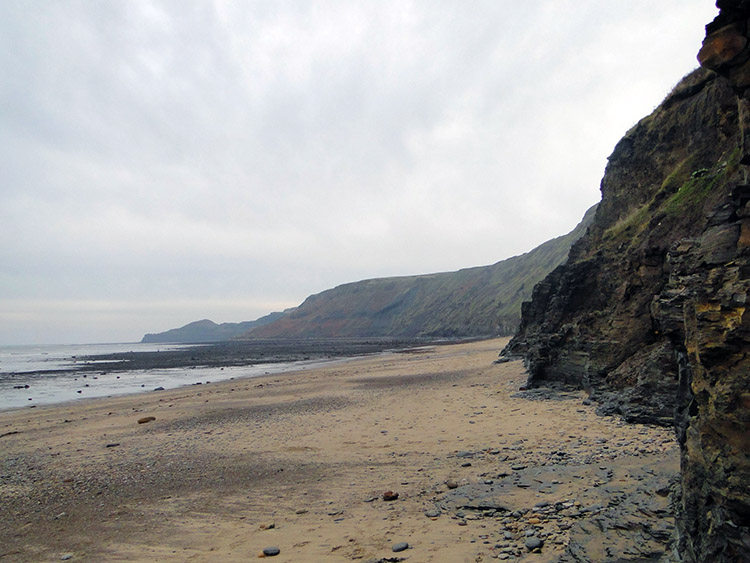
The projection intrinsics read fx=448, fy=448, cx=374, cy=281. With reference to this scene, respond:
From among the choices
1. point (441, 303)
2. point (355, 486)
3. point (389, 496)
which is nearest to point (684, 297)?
point (389, 496)

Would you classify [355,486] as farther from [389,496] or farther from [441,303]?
[441,303]

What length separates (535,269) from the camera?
10881cm

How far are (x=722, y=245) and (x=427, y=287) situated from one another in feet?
Answer: 533

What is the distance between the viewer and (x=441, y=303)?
145250 mm

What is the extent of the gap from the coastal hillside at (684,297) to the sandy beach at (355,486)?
1101 millimetres

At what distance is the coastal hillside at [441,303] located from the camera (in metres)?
103

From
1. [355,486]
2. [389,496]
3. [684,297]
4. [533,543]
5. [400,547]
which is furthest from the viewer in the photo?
[355,486]

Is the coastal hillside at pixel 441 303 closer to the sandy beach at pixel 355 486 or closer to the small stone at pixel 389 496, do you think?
the sandy beach at pixel 355 486

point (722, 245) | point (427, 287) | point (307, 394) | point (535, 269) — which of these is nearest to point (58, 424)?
point (307, 394)

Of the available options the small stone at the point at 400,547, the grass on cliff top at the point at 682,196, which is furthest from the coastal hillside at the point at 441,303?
the small stone at the point at 400,547

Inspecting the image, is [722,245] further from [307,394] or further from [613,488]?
[307,394]

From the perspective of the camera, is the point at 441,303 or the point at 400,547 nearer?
the point at 400,547

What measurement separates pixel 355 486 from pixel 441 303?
455ft

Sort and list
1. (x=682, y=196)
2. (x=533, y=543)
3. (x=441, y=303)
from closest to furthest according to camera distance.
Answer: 1. (x=533, y=543)
2. (x=682, y=196)
3. (x=441, y=303)
